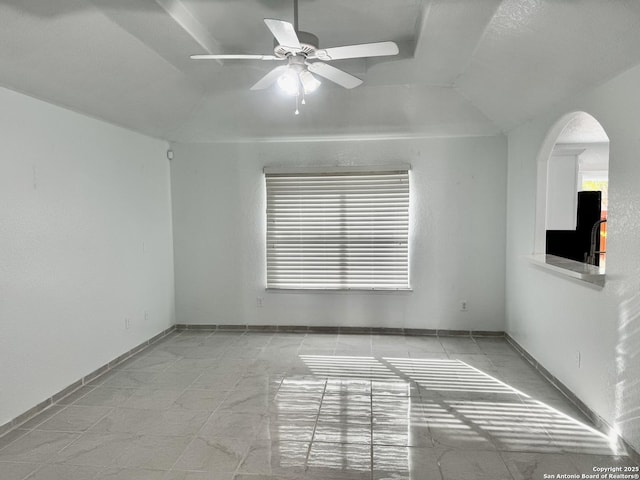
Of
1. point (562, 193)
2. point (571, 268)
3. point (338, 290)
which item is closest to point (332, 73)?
point (571, 268)

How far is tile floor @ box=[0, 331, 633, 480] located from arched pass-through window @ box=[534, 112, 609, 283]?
1133 millimetres

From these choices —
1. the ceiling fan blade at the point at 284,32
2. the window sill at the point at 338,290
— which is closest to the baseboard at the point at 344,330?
the window sill at the point at 338,290

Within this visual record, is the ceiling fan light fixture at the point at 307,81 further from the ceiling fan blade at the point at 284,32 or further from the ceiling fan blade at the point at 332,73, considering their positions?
the ceiling fan blade at the point at 284,32

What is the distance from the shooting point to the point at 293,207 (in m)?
5.29

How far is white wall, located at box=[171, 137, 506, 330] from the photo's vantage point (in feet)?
16.5

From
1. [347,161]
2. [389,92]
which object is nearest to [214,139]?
[347,161]

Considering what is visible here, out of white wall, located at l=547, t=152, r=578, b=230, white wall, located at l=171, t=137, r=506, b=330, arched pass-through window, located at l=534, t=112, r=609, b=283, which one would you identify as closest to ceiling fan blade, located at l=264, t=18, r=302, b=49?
arched pass-through window, located at l=534, t=112, r=609, b=283

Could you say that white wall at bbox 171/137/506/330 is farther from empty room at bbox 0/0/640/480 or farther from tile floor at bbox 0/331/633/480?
tile floor at bbox 0/331/633/480

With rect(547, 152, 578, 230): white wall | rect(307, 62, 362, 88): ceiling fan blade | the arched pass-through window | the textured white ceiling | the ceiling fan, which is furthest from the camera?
rect(547, 152, 578, 230): white wall

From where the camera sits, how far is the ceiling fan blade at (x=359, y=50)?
98.4 inches

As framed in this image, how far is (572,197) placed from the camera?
546 centimetres

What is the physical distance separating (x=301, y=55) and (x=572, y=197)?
4.34m

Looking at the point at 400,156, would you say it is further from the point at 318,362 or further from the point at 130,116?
the point at 130,116

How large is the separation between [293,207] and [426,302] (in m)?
1.96
